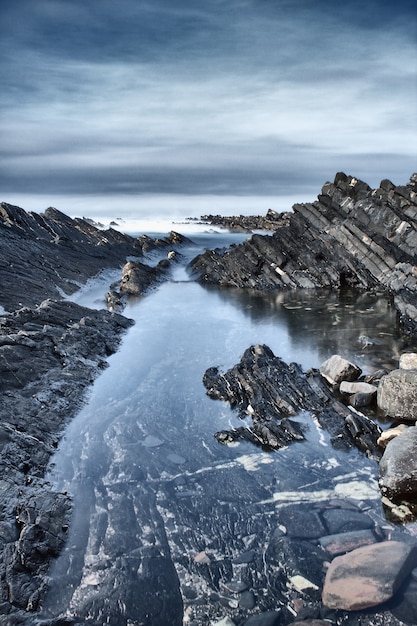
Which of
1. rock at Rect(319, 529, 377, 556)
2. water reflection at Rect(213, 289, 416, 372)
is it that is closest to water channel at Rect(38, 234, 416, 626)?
water reflection at Rect(213, 289, 416, 372)

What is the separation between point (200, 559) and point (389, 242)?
3983cm

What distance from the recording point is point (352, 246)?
153 feet

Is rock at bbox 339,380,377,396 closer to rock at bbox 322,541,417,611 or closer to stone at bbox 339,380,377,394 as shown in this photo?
stone at bbox 339,380,377,394

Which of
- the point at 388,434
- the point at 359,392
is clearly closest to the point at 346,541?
the point at 388,434

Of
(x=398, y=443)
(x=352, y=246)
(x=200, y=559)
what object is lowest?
(x=200, y=559)

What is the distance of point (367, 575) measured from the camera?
29.8ft

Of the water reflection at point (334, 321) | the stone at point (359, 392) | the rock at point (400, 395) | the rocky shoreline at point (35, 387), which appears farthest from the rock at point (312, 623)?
the water reflection at point (334, 321)

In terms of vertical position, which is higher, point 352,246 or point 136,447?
point 352,246

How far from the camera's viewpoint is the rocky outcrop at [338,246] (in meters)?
44.0

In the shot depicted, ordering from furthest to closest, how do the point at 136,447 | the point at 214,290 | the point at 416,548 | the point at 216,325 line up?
the point at 214,290 → the point at 216,325 → the point at 136,447 → the point at 416,548

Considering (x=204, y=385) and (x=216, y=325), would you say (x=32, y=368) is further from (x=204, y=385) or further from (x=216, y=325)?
(x=216, y=325)

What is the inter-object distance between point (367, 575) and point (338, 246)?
137 feet

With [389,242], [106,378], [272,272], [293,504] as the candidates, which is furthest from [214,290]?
[293,504]

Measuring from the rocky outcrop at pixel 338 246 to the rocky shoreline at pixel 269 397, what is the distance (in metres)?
0.15
